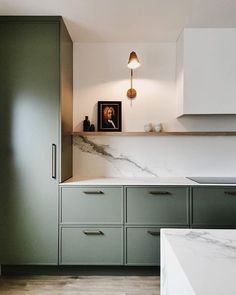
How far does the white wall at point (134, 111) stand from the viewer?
109 inches

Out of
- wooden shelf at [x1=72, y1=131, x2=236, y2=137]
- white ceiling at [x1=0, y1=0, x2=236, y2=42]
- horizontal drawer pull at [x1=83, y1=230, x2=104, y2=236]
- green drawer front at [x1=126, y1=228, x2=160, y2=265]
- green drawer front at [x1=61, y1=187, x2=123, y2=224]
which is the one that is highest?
white ceiling at [x1=0, y1=0, x2=236, y2=42]

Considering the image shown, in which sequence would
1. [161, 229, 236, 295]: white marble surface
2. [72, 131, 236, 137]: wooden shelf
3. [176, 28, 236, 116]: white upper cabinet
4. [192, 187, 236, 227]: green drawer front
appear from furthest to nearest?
[72, 131, 236, 137]: wooden shelf, [176, 28, 236, 116]: white upper cabinet, [192, 187, 236, 227]: green drawer front, [161, 229, 236, 295]: white marble surface

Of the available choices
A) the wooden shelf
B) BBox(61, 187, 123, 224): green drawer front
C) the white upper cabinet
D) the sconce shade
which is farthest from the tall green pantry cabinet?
the white upper cabinet

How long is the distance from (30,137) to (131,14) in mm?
1428

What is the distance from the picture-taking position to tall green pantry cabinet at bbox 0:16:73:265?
2229 millimetres

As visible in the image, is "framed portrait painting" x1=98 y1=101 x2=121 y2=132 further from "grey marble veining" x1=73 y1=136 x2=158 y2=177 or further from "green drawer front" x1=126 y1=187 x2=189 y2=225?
"green drawer front" x1=126 y1=187 x2=189 y2=225

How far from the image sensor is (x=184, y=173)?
Answer: 8.98 feet

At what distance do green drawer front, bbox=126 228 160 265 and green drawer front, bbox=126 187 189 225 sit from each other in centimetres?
9

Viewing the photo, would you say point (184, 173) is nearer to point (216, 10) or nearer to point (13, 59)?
point (216, 10)

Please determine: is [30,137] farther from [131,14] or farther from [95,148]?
[131,14]

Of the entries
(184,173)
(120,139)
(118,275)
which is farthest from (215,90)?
(118,275)

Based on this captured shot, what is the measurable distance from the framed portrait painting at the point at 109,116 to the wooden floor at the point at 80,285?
1.51 m

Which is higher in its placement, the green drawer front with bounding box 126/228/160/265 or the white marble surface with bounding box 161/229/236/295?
the white marble surface with bounding box 161/229/236/295

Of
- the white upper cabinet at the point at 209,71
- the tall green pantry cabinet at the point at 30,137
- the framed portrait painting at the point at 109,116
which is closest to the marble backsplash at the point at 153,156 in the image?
the framed portrait painting at the point at 109,116
